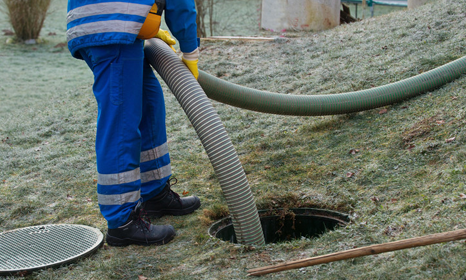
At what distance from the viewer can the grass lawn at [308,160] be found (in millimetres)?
2178

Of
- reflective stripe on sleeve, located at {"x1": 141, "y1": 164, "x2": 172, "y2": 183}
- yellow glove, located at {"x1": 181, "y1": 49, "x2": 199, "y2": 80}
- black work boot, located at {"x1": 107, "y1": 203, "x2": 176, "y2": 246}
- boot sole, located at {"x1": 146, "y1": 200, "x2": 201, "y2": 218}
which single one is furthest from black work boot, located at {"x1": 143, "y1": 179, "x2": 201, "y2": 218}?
yellow glove, located at {"x1": 181, "y1": 49, "x2": 199, "y2": 80}

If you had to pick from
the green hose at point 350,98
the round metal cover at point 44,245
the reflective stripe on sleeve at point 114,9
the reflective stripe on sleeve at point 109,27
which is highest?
the reflective stripe on sleeve at point 114,9

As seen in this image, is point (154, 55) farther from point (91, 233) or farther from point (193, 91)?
point (91, 233)

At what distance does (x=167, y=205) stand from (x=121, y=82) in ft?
3.01

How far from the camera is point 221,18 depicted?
13914 millimetres

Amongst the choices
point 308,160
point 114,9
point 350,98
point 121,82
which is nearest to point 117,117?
point 121,82

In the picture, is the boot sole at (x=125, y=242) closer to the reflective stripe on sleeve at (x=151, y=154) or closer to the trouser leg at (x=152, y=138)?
the trouser leg at (x=152, y=138)

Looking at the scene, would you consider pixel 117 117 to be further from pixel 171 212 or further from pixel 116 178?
pixel 171 212

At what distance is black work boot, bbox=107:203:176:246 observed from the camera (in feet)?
8.15

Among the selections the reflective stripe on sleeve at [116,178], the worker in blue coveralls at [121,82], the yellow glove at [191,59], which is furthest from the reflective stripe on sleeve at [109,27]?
the reflective stripe on sleeve at [116,178]

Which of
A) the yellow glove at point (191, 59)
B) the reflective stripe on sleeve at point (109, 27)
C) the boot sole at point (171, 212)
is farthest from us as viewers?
the boot sole at point (171, 212)

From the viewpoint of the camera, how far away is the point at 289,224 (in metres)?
2.84

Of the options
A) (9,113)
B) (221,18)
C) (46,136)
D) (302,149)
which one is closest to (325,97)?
(302,149)

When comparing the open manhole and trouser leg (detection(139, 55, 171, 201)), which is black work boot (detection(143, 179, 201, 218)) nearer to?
trouser leg (detection(139, 55, 171, 201))
